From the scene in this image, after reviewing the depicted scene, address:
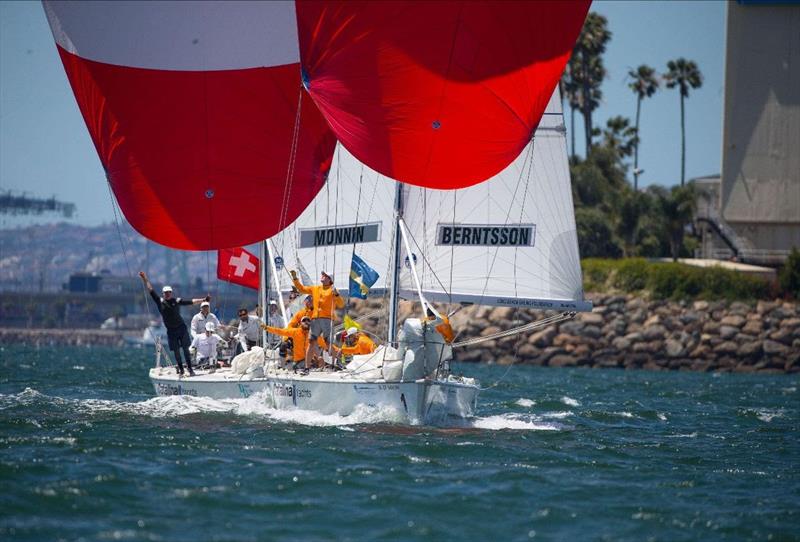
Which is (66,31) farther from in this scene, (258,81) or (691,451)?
(691,451)

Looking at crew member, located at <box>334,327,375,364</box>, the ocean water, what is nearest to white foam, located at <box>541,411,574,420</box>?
the ocean water

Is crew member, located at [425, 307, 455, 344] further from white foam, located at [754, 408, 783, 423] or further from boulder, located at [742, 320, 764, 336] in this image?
boulder, located at [742, 320, 764, 336]

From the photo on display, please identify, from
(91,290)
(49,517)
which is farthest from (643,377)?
(91,290)

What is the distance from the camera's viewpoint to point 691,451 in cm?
2145

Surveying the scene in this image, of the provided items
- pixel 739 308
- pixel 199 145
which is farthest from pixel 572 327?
pixel 199 145

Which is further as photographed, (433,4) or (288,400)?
(288,400)

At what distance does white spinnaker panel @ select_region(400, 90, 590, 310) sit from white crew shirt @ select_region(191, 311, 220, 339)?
16.8ft

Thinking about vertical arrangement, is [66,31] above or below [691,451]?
above

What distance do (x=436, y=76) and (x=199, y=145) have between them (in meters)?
5.43

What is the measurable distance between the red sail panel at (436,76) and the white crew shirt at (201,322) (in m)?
7.17

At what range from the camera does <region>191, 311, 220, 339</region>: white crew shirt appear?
2766cm

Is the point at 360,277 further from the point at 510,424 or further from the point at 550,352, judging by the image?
the point at 550,352

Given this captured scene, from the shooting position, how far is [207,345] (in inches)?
1089

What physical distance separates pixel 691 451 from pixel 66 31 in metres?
13.7
